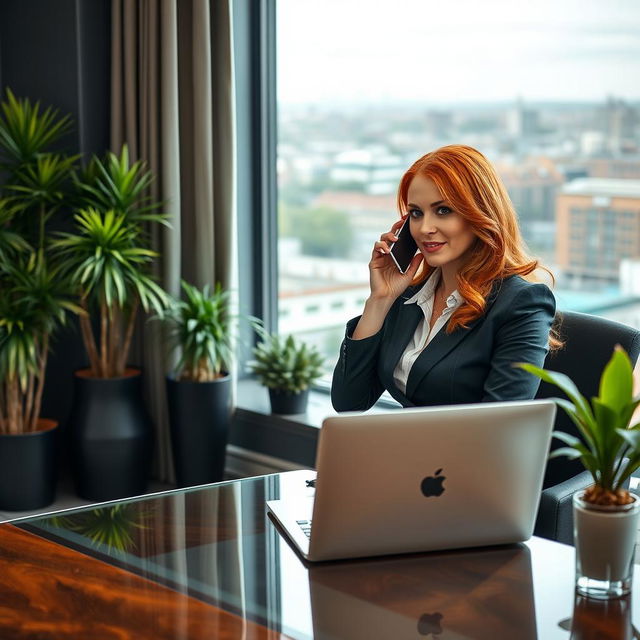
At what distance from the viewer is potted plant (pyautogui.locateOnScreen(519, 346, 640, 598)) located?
1.47 metres

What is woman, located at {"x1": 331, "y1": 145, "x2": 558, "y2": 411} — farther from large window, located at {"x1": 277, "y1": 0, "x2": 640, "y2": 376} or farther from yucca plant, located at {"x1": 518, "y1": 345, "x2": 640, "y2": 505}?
large window, located at {"x1": 277, "y1": 0, "x2": 640, "y2": 376}

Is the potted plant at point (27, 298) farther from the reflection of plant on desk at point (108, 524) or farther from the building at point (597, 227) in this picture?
the reflection of plant on desk at point (108, 524)

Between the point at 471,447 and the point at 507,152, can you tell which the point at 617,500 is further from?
the point at 507,152

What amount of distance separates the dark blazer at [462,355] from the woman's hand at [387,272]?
61mm

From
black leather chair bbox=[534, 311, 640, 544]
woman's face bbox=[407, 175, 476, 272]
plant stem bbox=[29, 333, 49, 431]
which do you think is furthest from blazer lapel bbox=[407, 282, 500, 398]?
plant stem bbox=[29, 333, 49, 431]

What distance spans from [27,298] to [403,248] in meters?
1.74

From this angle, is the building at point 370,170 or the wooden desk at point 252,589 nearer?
the wooden desk at point 252,589

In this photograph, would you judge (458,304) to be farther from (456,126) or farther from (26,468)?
(26,468)

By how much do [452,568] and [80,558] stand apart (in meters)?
0.62

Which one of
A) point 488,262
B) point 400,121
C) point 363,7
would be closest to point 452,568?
point 488,262

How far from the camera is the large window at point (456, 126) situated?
3.23m

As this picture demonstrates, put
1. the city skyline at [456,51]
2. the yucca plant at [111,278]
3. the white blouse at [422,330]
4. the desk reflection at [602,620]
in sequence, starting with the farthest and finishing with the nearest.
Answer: the yucca plant at [111,278]
the city skyline at [456,51]
the white blouse at [422,330]
the desk reflection at [602,620]

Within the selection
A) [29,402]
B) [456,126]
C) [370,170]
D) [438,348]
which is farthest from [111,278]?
[438,348]

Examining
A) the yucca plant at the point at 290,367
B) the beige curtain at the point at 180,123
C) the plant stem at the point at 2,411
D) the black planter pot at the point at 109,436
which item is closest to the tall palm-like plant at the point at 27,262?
the plant stem at the point at 2,411
